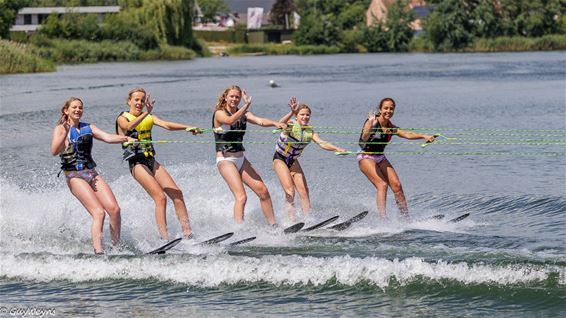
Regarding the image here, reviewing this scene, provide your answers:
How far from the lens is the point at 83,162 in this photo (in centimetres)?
1041

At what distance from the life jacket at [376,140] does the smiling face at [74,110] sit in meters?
3.61

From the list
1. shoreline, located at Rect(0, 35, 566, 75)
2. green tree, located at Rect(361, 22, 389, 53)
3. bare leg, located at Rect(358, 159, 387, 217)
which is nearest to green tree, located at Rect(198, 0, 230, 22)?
shoreline, located at Rect(0, 35, 566, 75)

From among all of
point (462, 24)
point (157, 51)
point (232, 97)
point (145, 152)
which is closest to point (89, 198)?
point (145, 152)

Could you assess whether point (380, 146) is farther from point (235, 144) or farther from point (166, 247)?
point (166, 247)

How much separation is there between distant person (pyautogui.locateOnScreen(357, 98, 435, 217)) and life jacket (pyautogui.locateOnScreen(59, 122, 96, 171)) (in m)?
3.39

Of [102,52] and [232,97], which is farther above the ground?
[232,97]

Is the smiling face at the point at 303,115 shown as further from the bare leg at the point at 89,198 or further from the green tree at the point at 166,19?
the green tree at the point at 166,19

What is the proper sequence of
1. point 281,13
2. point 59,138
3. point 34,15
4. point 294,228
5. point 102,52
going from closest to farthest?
point 59,138
point 294,228
point 102,52
point 34,15
point 281,13

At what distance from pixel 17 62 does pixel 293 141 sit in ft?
122

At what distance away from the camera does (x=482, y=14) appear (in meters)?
82.4

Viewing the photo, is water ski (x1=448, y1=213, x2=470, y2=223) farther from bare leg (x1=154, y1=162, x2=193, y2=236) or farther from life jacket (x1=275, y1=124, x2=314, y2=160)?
bare leg (x1=154, y1=162, x2=193, y2=236)

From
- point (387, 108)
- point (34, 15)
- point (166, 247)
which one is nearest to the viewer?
point (166, 247)

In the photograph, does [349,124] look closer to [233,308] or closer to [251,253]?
[251,253]

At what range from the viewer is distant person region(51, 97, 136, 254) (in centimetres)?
1023
